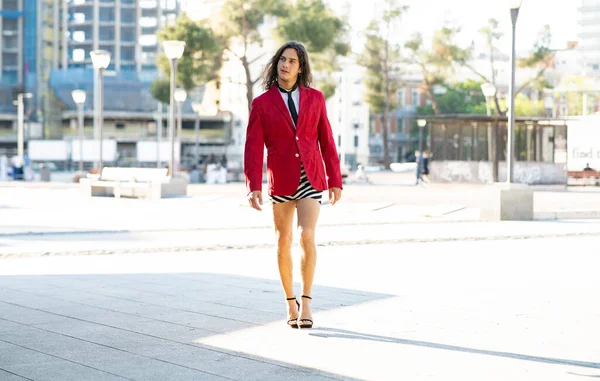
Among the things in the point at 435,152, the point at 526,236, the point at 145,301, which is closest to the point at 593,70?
the point at 435,152

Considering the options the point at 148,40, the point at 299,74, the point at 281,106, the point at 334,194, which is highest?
the point at 148,40

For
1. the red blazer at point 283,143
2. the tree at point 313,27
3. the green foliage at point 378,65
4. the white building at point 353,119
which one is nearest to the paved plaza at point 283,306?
the red blazer at point 283,143

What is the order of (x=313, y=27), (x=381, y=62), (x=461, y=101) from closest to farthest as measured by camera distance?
(x=313, y=27), (x=381, y=62), (x=461, y=101)

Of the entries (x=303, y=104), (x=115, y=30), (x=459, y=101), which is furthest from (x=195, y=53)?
(x=115, y=30)

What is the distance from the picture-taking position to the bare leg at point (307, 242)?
660 centimetres

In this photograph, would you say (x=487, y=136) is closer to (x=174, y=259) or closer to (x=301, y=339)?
(x=174, y=259)

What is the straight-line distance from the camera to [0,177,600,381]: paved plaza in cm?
539

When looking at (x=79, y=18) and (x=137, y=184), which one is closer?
(x=137, y=184)

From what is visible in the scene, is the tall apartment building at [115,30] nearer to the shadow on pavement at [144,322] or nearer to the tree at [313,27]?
the tree at [313,27]

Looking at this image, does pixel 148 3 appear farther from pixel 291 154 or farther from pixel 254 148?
pixel 291 154

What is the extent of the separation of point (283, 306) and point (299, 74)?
183cm

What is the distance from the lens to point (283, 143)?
6605 mm

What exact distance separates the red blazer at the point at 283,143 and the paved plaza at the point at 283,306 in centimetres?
91

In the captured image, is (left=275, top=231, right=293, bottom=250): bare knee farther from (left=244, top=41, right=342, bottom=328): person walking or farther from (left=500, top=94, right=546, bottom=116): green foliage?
(left=500, top=94, right=546, bottom=116): green foliage
